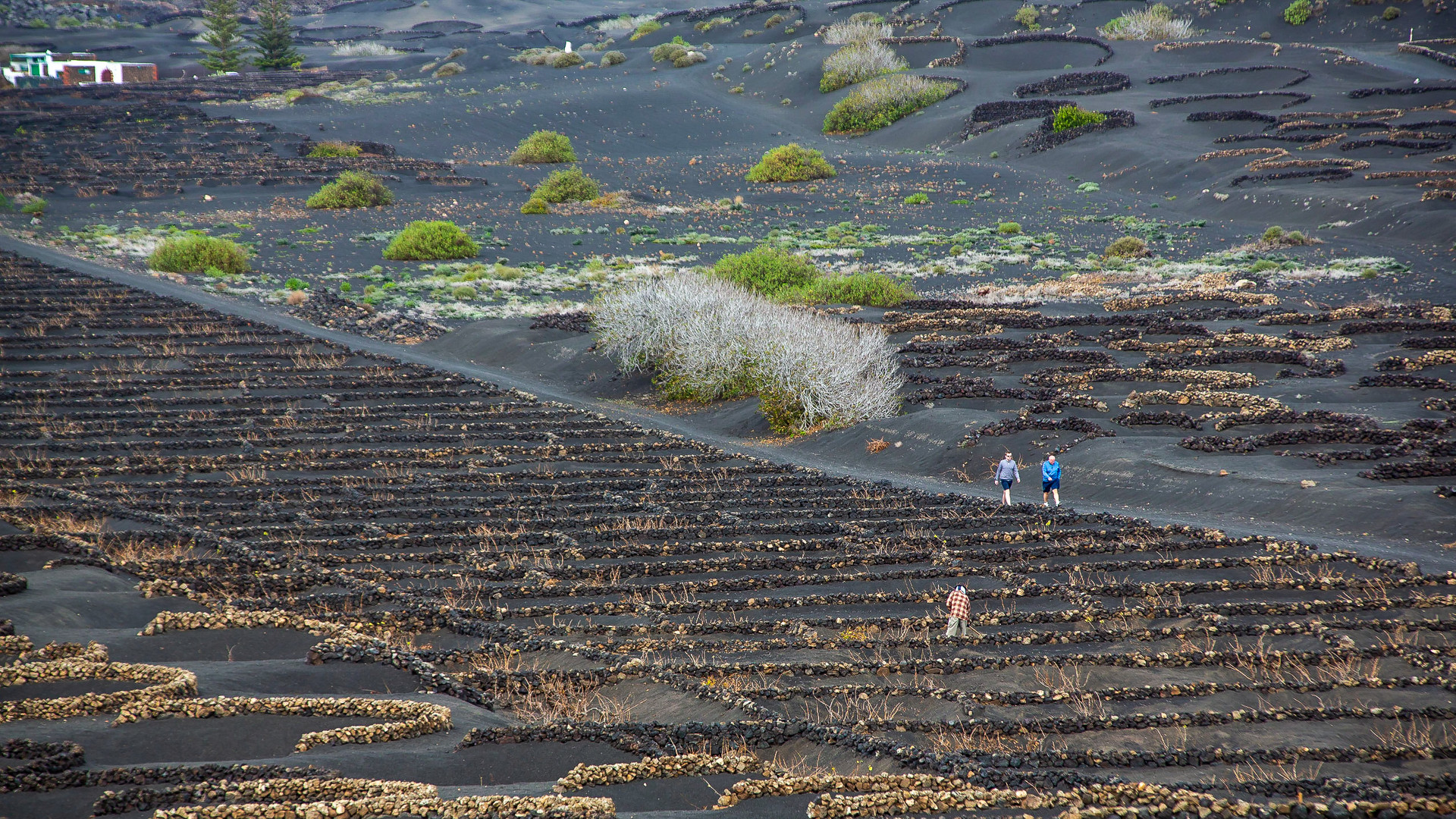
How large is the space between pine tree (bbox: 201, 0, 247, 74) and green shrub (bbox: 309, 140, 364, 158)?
111 feet

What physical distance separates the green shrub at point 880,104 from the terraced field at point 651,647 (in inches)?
2193

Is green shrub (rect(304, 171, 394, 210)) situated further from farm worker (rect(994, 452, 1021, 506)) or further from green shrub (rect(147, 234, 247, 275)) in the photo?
farm worker (rect(994, 452, 1021, 506))

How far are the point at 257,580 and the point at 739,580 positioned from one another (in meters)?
6.60

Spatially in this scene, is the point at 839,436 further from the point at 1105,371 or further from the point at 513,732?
the point at 513,732

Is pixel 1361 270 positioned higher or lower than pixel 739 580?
higher

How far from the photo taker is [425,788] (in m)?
6.75

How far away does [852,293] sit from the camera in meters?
33.3

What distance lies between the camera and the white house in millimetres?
79125

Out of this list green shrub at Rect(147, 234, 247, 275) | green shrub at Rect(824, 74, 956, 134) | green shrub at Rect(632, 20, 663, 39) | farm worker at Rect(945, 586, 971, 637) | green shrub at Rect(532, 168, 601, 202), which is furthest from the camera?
green shrub at Rect(632, 20, 663, 39)

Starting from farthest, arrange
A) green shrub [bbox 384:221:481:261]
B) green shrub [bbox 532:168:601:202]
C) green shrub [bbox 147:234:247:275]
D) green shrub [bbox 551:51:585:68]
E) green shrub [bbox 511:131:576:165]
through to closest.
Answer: green shrub [bbox 551:51:585:68] < green shrub [bbox 511:131:576:165] < green shrub [bbox 532:168:601:202] < green shrub [bbox 384:221:481:261] < green shrub [bbox 147:234:247:275]

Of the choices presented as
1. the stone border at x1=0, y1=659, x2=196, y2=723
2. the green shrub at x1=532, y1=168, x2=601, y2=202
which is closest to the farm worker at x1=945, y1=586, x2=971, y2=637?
the stone border at x1=0, y1=659, x2=196, y2=723

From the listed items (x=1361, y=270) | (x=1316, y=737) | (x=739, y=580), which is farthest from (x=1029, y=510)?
(x=1361, y=270)

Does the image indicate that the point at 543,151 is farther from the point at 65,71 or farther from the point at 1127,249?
the point at 65,71

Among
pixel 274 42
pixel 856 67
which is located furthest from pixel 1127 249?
pixel 274 42
